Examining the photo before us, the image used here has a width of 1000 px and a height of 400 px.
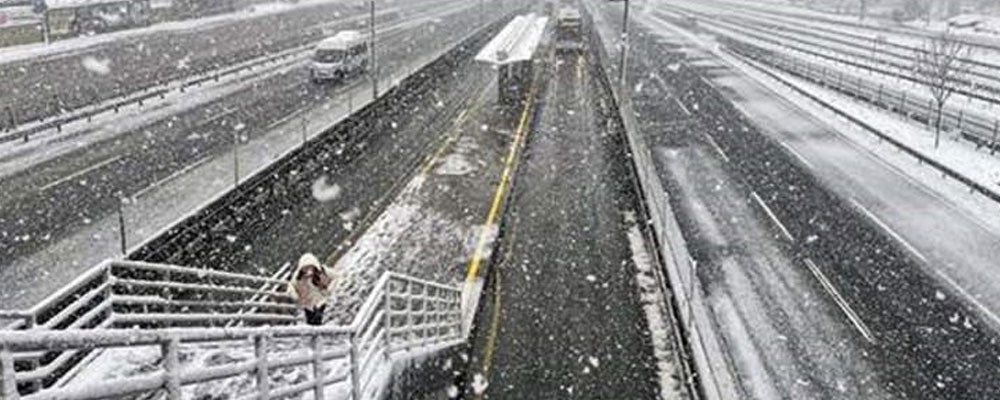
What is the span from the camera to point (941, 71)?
40656mm

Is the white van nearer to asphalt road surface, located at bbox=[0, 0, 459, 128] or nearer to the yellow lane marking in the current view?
asphalt road surface, located at bbox=[0, 0, 459, 128]

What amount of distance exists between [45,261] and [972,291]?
19765 mm

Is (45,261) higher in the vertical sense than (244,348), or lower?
lower

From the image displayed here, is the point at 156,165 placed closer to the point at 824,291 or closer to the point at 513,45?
the point at 824,291

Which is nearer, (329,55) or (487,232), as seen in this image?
(487,232)

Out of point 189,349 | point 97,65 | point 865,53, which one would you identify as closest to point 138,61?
point 97,65

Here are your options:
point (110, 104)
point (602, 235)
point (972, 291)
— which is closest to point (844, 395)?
point (972, 291)

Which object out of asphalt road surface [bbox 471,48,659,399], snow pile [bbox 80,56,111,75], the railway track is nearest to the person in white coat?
asphalt road surface [bbox 471,48,659,399]

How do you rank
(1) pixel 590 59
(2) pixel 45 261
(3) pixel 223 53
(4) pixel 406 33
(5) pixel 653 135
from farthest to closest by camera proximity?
(4) pixel 406 33 → (1) pixel 590 59 → (3) pixel 223 53 → (5) pixel 653 135 → (2) pixel 45 261

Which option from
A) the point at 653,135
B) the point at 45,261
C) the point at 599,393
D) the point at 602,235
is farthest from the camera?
the point at 653,135

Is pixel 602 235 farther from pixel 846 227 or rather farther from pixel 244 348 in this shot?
pixel 244 348

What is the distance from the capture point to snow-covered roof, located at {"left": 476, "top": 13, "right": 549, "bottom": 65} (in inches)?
1825

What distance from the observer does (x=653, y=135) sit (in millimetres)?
39031

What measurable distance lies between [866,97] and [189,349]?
46034 millimetres
